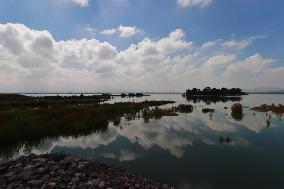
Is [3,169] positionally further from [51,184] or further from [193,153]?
[193,153]

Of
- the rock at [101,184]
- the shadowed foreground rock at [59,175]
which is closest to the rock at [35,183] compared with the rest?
the shadowed foreground rock at [59,175]

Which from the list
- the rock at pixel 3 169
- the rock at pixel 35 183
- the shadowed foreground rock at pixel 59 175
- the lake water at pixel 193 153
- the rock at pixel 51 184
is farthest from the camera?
the lake water at pixel 193 153

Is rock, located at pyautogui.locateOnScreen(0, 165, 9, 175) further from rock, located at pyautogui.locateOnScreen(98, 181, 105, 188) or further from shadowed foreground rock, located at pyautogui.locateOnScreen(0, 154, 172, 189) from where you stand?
rock, located at pyautogui.locateOnScreen(98, 181, 105, 188)

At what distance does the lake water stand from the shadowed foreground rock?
3.44 m

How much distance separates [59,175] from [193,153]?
41.4 feet

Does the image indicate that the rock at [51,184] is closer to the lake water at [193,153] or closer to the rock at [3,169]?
the rock at [3,169]

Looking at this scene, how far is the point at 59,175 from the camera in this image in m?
11.8

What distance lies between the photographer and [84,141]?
86.7 ft

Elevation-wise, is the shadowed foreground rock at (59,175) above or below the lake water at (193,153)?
above

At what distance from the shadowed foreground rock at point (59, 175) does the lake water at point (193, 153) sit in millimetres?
3438

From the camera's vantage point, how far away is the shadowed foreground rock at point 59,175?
35.8 feet

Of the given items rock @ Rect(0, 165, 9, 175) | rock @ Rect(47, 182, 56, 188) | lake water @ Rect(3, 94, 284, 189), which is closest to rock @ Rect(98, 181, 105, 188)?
rock @ Rect(47, 182, 56, 188)

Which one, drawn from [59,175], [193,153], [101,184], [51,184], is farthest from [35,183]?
[193,153]

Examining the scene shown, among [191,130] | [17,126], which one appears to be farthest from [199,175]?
[17,126]
